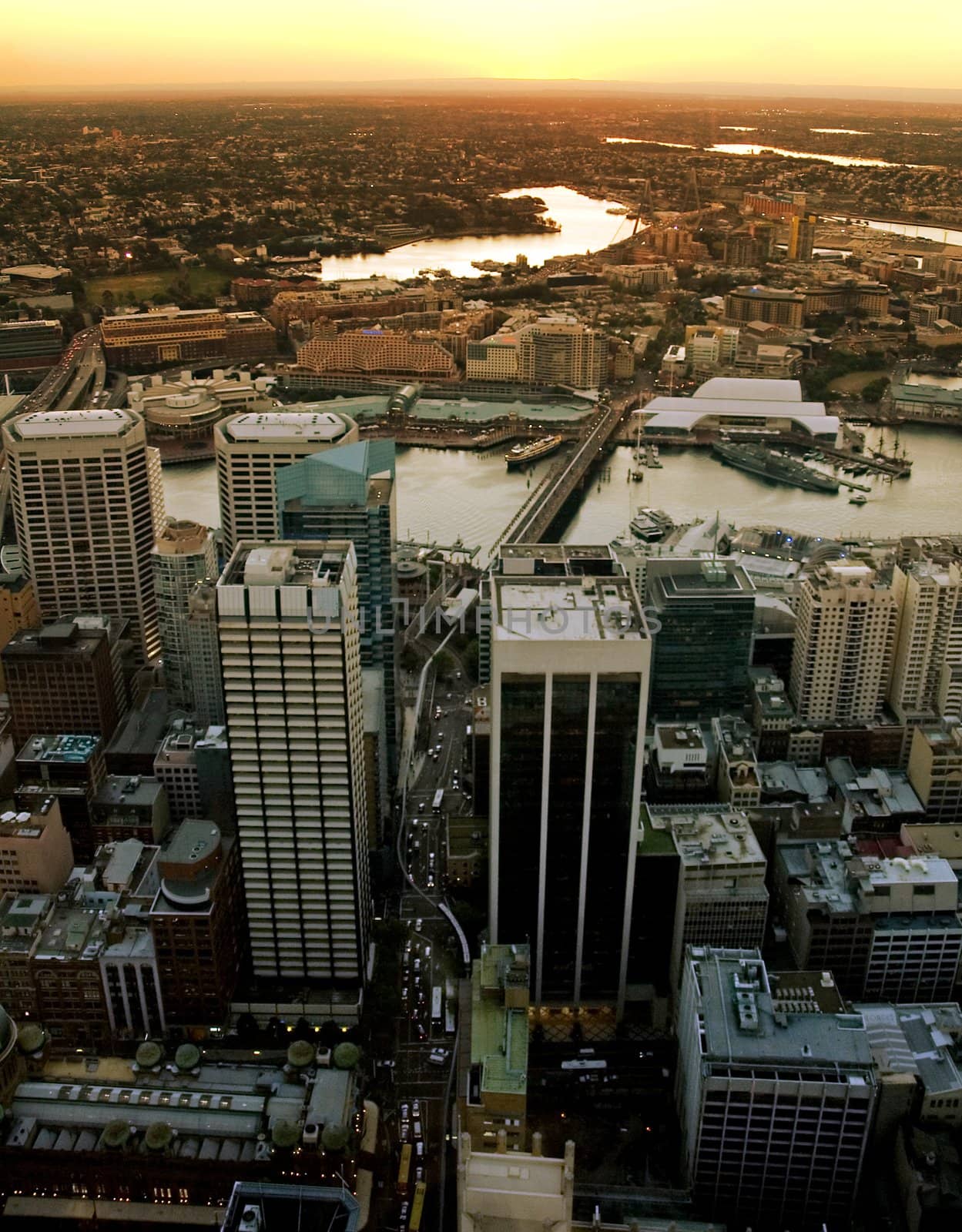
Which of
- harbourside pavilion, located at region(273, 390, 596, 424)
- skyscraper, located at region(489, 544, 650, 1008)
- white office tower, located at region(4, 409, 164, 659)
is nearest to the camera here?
skyscraper, located at region(489, 544, 650, 1008)

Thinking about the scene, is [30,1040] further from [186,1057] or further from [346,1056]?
[346,1056]

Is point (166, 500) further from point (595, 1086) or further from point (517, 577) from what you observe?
point (595, 1086)

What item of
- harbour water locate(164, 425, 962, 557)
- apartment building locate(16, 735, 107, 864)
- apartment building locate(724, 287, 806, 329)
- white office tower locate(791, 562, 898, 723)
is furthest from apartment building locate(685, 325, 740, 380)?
apartment building locate(16, 735, 107, 864)

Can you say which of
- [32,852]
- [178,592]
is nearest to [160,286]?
[178,592]

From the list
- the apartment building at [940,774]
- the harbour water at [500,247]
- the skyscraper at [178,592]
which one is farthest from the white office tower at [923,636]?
the harbour water at [500,247]

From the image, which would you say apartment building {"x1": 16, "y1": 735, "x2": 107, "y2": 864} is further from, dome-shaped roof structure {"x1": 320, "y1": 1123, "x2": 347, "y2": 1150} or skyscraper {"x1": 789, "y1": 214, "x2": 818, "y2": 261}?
skyscraper {"x1": 789, "y1": 214, "x2": 818, "y2": 261}

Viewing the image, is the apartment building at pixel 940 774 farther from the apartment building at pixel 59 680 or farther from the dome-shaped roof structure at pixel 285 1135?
the apartment building at pixel 59 680
